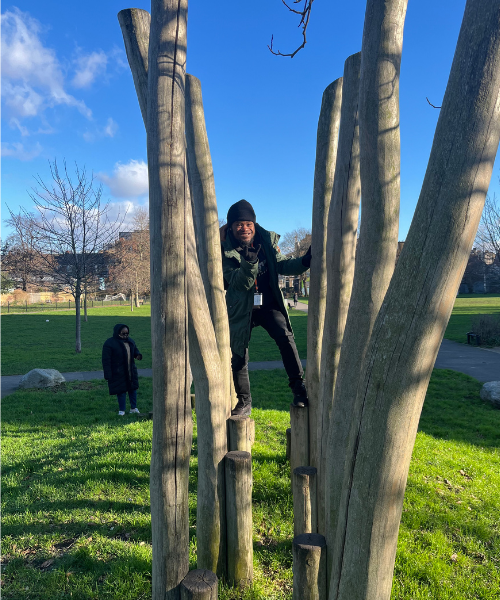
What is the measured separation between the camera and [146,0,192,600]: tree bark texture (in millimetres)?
2057

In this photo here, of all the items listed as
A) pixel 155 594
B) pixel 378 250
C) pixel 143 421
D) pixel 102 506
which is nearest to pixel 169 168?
pixel 378 250

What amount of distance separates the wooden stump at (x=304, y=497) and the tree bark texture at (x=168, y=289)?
2.88ft

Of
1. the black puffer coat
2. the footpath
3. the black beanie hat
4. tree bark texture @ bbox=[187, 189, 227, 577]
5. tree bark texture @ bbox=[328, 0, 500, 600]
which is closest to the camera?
tree bark texture @ bbox=[328, 0, 500, 600]

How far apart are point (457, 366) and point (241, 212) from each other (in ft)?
32.9

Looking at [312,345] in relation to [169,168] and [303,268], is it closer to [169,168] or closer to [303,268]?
[303,268]

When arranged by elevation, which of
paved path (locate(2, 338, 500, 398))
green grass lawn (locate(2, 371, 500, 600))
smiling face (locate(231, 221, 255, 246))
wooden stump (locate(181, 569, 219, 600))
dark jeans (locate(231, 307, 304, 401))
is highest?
smiling face (locate(231, 221, 255, 246))

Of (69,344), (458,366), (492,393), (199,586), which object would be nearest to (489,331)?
(458,366)

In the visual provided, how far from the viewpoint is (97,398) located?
8.27 m

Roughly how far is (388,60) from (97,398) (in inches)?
318

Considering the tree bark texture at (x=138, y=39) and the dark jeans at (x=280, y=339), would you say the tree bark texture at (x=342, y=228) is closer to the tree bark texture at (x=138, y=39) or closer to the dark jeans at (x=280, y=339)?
the tree bark texture at (x=138, y=39)

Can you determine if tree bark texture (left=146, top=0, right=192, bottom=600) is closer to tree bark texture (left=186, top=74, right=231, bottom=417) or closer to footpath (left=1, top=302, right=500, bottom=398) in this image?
tree bark texture (left=186, top=74, right=231, bottom=417)

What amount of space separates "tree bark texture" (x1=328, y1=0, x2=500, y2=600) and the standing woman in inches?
237

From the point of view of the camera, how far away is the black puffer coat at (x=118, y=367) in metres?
7.13

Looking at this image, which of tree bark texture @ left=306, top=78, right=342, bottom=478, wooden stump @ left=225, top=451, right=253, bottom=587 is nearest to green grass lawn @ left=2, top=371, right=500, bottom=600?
wooden stump @ left=225, top=451, right=253, bottom=587
